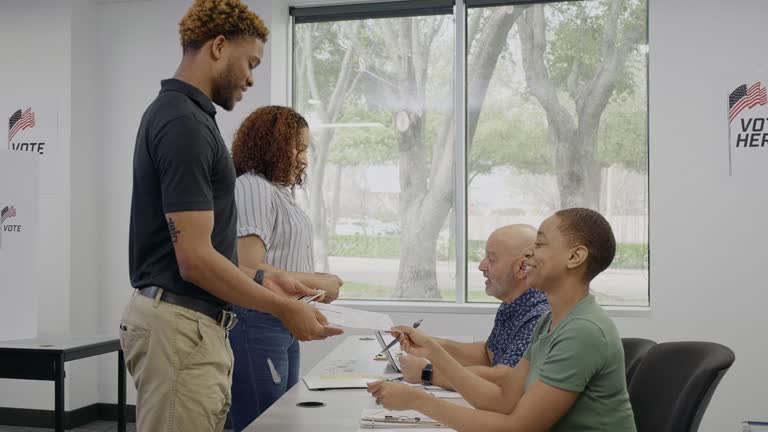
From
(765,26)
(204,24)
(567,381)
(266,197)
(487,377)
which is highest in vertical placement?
(765,26)

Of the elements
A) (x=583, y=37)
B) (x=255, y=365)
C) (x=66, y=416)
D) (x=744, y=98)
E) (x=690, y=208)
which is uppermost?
(x=583, y=37)

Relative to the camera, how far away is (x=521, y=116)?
483 centimetres

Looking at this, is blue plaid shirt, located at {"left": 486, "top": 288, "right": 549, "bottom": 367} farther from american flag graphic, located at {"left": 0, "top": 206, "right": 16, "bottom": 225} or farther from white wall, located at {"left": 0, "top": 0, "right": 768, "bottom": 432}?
american flag graphic, located at {"left": 0, "top": 206, "right": 16, "bottom": 225}

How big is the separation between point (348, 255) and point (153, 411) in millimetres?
3547

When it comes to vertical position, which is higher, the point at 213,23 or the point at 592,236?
the point at 213,23

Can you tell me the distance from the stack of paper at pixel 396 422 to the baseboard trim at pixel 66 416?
11.5ft

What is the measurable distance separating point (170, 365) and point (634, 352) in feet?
4.81

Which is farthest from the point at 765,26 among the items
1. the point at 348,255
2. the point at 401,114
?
the point at 348,255

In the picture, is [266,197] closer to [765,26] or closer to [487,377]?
[487,377]

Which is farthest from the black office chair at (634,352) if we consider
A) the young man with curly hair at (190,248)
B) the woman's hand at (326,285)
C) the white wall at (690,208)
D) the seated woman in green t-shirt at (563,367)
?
the white wall at (690,208)

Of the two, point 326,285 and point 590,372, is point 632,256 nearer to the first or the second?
point 326,285

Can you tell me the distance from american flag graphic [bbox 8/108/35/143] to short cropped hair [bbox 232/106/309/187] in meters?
3.07

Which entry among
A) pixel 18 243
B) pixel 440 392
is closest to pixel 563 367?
pixel 440 392

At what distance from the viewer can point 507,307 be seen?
7.81 feet
